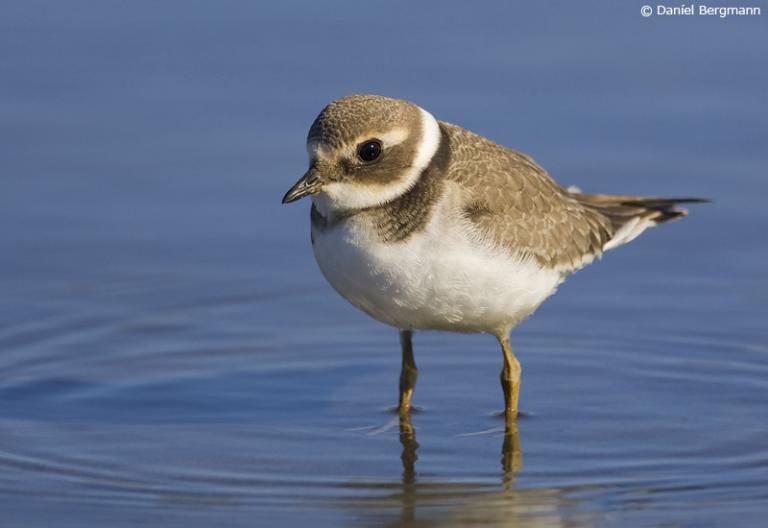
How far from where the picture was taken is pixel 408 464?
9234 mm

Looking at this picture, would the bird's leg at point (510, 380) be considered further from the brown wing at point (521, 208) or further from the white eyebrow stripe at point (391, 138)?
the white eyebrow stripe at point (391, 138)

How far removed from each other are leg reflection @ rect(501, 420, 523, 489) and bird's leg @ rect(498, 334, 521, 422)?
4.9 inches

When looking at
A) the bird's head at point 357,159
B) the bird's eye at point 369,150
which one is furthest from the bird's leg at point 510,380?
the bird's eye at point 369,150

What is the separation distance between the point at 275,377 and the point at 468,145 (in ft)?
7.00

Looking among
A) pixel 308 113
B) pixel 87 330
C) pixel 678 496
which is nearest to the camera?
pixel 678 496

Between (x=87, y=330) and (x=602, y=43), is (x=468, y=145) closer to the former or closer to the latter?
(x=87, y=330)

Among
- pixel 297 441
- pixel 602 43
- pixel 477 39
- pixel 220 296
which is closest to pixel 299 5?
pixel 477 39

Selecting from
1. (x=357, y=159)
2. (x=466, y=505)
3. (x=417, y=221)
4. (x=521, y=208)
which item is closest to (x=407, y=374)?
(x=521, y=208)

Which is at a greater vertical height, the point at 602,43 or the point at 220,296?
the point at 602,43

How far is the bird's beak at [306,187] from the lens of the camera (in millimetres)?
9055

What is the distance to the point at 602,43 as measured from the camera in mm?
15086

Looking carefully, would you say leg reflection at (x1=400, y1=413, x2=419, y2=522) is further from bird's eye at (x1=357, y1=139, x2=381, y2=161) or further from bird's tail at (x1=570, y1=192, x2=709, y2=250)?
bird's tail at (x1=570, y1=192, x2=709, y2=250)

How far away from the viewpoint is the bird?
29.7 feet

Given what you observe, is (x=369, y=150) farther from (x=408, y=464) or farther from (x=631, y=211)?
(x=631, y=211)
